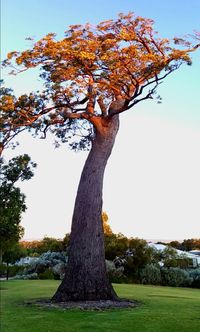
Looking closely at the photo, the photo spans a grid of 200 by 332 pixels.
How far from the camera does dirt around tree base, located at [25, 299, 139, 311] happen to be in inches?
355

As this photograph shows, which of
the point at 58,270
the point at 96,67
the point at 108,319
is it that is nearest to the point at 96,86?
the point at 96,67

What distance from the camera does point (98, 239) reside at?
35.1ft

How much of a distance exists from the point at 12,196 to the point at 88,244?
5560mm

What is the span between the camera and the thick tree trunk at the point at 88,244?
10125 millimetres

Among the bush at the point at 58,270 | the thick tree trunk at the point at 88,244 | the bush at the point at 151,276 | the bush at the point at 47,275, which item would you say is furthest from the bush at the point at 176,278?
the thick tree trunk at the point at 88,244

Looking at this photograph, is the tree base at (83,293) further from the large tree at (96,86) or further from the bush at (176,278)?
the bush at (176,278)

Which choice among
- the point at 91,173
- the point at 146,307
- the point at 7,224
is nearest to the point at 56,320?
the point at 146,307

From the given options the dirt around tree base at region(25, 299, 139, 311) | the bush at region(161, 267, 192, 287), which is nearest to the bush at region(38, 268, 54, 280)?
the bush at region(161, 267, 192, 287)

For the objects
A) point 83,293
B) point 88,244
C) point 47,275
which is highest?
point 88,244

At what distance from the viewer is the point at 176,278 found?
18.0 metres

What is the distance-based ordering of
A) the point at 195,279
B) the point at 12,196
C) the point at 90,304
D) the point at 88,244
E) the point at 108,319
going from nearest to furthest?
the point at 108,319, the point at 90,304, the point at 88,244, the point at 12,196, the point at 195,279

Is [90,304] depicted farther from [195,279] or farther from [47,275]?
[47,275]

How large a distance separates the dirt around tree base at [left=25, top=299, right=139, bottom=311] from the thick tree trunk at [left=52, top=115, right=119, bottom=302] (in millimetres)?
265

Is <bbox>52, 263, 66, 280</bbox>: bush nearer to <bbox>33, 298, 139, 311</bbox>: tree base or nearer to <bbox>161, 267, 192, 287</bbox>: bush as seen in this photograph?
<bbox>161, 267, 192, 287</bbox>: bush
